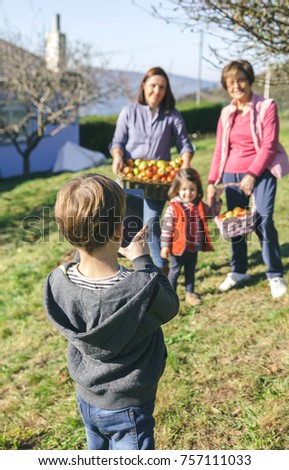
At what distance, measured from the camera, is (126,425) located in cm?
209

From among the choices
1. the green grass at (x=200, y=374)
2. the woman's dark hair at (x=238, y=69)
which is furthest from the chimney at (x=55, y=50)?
the woman's dark hair at (x=238, y=69)

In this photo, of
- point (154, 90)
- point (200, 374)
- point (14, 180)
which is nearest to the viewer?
point (200, 374)

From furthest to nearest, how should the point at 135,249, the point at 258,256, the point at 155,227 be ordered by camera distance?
the point at 258,256 < the point at 155,227 < the point at 135,249

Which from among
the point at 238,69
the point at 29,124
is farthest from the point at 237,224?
the point at 29,124

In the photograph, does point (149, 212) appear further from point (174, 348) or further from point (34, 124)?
point (34, 124)

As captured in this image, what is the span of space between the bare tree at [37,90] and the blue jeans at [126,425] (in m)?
18.4

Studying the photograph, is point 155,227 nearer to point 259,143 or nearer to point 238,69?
point 259,143

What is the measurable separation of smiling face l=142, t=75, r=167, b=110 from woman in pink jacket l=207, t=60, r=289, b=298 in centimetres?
54

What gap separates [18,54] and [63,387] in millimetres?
18661

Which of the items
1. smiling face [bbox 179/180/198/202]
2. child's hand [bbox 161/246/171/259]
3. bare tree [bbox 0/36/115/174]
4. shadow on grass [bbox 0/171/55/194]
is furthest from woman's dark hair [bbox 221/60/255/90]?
bare tree [bbox 0/36/115/174]

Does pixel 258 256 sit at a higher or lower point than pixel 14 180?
higher

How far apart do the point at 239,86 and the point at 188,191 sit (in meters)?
0.89
